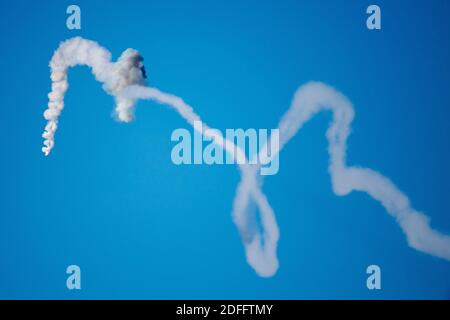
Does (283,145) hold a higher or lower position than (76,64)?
lower

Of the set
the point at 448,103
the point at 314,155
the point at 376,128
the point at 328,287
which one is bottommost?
the point at 328,287

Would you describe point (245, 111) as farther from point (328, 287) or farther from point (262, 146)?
point (328, 287)

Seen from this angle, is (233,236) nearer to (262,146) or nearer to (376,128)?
(262,146)

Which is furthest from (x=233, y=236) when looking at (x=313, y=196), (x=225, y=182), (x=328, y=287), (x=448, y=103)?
(x=448, y=103)

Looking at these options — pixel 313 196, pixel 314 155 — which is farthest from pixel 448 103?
pixel 313 196

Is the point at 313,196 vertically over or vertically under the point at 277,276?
over
